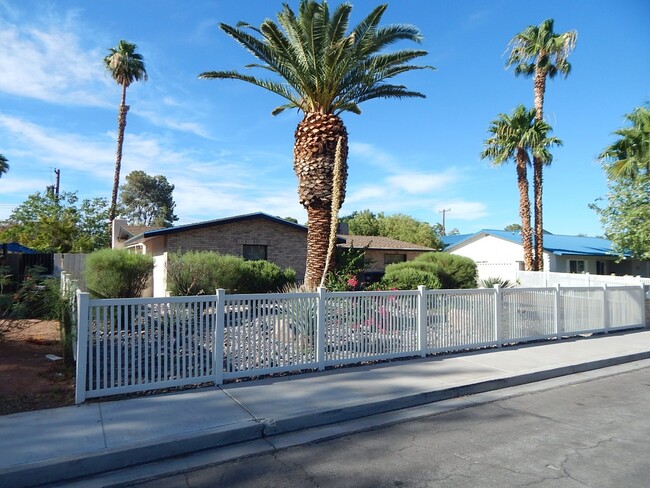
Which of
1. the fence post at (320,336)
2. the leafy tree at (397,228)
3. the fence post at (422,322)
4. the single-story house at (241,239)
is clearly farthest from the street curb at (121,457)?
the leafy tree at (397,228)

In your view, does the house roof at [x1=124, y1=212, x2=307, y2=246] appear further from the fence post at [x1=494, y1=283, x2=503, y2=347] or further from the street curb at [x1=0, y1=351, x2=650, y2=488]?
the street curb at [x1=0, y1=351, x2=650, y2=488]

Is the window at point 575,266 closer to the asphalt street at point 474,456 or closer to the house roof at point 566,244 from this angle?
the house roof at point 566,244

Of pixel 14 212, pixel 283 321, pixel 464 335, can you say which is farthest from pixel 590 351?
pixel 14 212

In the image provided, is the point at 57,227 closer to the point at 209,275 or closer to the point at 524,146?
the point at 209,275

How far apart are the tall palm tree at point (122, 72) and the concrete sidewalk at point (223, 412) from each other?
3162 centimetres

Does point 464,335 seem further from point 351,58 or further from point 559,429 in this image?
point 351,58

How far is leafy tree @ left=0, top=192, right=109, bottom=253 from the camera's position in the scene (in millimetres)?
28156

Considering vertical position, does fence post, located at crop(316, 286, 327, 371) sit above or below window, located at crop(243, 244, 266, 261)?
below

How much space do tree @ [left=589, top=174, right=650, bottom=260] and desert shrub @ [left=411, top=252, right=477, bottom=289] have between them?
7163mm

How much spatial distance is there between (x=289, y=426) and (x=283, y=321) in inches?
86.4

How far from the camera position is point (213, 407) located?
573cm

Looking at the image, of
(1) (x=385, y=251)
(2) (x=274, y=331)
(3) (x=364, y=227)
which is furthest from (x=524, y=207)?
(3) (x=364, y=227)

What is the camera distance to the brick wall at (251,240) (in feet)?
62.2

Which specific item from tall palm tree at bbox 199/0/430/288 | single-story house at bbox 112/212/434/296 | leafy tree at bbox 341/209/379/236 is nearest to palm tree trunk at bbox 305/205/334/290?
tall palm tree at bbox 199/0/430/288
